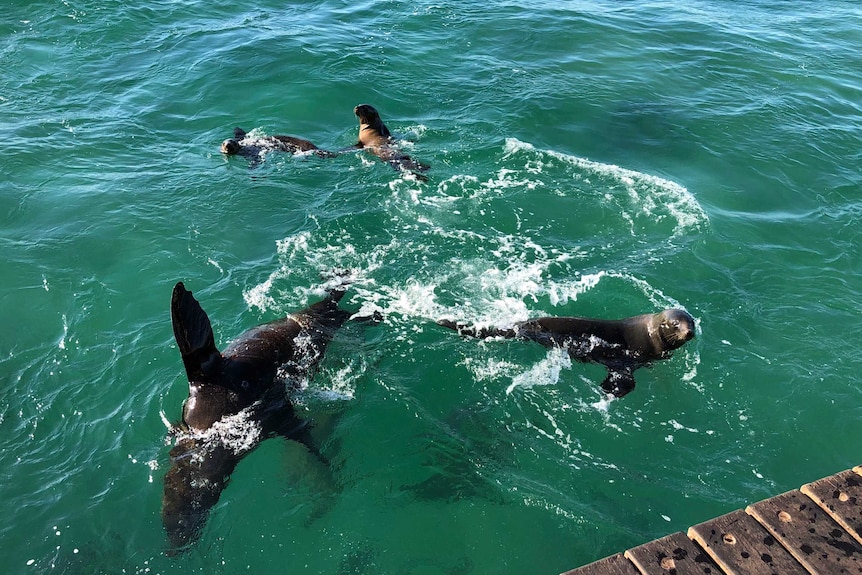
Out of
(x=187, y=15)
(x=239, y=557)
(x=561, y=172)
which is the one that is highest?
(x=187, y=15)

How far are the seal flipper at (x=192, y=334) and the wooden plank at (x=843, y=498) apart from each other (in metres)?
6.56

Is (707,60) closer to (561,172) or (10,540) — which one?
(561,172)

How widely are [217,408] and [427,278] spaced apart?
4.12m

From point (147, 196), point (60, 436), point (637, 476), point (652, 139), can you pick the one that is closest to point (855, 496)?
point (637, 476)

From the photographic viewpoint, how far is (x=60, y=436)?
8.12 meters

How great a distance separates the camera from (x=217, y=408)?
7.73 meters

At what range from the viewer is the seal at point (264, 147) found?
13.7 metres

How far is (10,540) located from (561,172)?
36.5ft

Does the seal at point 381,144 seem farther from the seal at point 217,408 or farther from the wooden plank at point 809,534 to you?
the wooden plank at point 809,534

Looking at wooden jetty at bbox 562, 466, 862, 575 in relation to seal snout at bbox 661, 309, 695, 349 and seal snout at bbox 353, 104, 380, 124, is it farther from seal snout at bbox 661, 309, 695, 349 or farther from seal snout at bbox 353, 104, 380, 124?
seal snout at bbox 353, 104, 380, 124

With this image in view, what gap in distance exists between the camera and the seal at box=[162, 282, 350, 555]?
284 inches

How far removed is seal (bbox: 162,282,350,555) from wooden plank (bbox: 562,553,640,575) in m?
3.67

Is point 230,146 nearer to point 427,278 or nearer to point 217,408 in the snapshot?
point 427,278

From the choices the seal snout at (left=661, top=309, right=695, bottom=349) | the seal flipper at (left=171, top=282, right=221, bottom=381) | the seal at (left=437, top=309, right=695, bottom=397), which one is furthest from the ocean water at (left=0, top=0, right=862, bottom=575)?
the seal flipper at (left=171, top=282, right=221, bottom=381)
